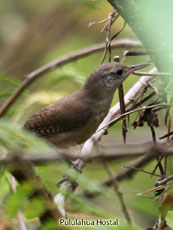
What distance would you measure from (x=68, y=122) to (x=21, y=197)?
2002 mm

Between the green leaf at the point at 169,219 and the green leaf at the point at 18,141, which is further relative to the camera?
the green leaf at the point at 169,219

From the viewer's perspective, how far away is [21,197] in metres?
1.22

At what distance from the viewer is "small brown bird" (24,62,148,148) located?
3107 mm

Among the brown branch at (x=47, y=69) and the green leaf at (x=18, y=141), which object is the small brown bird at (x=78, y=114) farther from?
the green leaf at (x=18, y=141)

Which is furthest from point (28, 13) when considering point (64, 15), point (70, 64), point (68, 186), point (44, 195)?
point (44, 195)

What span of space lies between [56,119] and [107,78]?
0.44 meters

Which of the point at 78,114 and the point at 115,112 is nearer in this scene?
the point at 115,112

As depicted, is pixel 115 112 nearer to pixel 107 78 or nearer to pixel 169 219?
pixel 107 78

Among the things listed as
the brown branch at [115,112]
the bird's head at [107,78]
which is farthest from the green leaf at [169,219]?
Answer: the bird's head at [107,78]

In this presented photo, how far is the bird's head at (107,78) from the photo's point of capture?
118 inches

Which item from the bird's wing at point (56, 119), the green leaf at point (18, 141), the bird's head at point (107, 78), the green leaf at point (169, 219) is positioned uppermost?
the bird's head at point (107, 78)

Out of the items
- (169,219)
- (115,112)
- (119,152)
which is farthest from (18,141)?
(115,112)

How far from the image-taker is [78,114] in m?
3.20

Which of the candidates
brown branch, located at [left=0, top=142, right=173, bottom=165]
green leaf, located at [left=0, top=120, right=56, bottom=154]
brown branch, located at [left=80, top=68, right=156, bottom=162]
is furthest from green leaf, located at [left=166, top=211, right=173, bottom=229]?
brown branch, located at [left=80, top=68, right=156, bottom=162]
